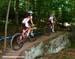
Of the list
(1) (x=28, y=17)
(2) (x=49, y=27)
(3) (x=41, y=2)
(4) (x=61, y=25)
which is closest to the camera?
(1) (x=28, y=17)

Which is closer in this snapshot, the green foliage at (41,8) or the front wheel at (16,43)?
the front wheel at (16,43)

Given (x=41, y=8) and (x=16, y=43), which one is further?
(x=41, y=8)

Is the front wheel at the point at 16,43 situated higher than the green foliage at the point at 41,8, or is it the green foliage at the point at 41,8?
the green foliage at the point at 41,8

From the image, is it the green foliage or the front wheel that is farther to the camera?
the green foliage

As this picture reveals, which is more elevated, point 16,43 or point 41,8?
point 41,8

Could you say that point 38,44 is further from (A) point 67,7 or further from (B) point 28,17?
(A) point 67,7

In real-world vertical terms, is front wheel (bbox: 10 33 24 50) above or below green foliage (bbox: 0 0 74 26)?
below

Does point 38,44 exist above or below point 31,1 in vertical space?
below

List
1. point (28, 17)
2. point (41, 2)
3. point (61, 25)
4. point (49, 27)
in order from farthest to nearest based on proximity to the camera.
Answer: point (61, 25), point (41, 2), point (49, 27), point (28, 17)

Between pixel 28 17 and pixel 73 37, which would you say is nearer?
pixel 28 17

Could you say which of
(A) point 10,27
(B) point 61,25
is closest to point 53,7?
(B) point 61,25

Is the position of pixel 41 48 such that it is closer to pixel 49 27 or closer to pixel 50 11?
pixel 49 27

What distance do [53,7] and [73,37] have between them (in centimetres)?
291

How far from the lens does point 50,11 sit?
2080 centimetres
